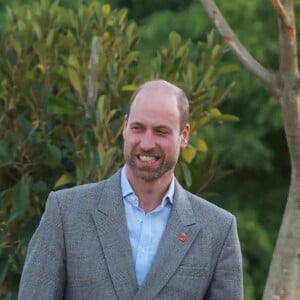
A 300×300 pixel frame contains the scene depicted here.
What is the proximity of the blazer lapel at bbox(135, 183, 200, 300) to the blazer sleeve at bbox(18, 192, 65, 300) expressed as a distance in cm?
25

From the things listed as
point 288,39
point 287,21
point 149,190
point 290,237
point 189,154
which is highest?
point 287,21

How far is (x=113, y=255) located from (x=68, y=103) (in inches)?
115

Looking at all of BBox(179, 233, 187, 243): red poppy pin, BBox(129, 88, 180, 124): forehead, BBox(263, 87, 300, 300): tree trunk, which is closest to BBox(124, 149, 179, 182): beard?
BBox(129, 88, 180, 124): forehead

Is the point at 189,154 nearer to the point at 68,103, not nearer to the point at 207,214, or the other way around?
the point at 68,103

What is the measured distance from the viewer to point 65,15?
7105mm

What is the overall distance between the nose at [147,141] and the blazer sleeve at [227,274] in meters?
0.43

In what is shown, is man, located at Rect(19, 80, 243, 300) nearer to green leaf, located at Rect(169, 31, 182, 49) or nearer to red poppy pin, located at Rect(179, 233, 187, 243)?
red poppy pin, located at Rect(179, 233, 187, 243)

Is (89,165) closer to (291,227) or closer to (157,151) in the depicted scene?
(291,227)

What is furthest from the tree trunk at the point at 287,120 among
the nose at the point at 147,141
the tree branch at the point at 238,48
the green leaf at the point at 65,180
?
the nose at the point at 147,141

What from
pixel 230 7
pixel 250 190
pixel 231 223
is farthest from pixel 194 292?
pixel 250 190

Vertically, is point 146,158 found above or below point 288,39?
below

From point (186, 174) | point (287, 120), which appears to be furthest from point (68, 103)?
point (287, 120)

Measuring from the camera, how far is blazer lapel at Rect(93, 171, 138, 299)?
3.79 meters

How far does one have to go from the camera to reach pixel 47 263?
3793 mm
